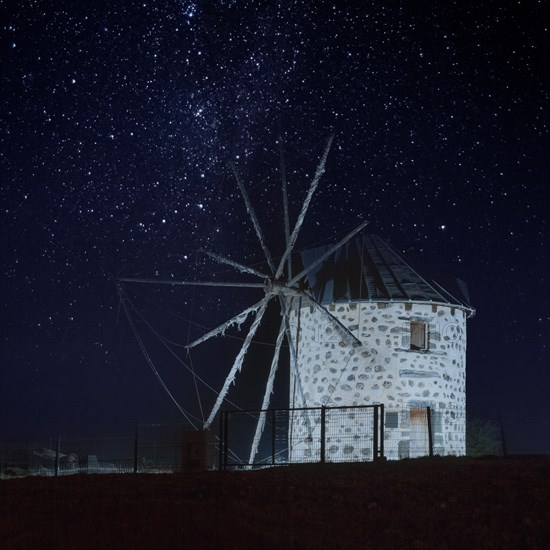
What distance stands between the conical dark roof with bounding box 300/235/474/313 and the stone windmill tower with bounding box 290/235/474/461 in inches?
1.4

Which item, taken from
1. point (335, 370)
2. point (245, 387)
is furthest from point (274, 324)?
point (245, 387)

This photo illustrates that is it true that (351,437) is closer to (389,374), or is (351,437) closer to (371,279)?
(389,374)

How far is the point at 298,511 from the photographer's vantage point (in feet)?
34.8

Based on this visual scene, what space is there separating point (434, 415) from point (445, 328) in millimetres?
2966

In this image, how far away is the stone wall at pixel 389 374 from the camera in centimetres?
2494

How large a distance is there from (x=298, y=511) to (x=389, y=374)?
1497 centimetres

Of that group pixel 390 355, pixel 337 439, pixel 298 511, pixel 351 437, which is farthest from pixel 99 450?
pixel 298 511

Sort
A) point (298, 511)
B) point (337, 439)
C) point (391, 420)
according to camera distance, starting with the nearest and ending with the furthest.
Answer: point (298, 511), point (337, 439), point (391, 420)

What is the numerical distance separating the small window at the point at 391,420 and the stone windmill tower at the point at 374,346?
0.11ft

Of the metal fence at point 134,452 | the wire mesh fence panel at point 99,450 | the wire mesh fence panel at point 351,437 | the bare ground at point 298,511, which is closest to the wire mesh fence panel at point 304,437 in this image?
the wire mesh fence panel at point 351,437

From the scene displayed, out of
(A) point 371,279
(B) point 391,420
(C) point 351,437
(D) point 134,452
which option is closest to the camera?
(D) point 134,452

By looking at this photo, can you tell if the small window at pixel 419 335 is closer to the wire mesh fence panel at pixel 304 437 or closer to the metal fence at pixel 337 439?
the metal fence at pixel 337 439

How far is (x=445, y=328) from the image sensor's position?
26.2 meters

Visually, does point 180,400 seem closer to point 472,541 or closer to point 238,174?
point 238,174
